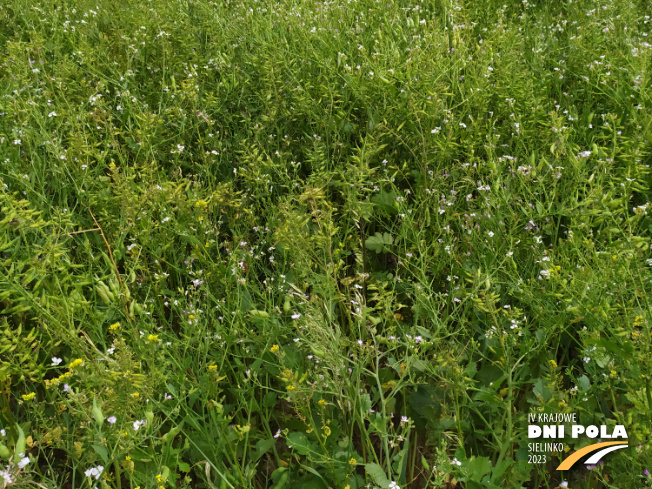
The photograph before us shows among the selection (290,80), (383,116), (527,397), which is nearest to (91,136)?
(290,80)

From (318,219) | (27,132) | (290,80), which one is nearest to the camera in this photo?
(318,219)

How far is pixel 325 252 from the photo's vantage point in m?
1.98

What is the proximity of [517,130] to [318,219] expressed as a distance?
4.42 feet

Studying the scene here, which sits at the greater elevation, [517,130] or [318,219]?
[517,130]

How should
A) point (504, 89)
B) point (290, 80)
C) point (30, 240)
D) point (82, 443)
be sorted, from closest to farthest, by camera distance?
1. point (82, 443)
2. point (30, 240)
3. point (504, 89)
4. point (290, 80)

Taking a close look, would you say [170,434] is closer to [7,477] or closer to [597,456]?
[7,477]

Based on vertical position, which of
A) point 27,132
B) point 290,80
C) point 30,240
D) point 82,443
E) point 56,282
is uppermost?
point 290,80

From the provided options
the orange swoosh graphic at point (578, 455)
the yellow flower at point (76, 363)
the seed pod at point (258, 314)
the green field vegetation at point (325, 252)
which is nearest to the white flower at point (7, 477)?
the green field vegetation at point (325, 252)

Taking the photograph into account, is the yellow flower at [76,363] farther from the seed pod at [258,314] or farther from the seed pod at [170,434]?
the seed pod at [258,314]

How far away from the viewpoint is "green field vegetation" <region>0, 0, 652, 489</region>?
173cm

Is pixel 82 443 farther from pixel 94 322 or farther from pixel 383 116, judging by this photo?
pixel 383 116

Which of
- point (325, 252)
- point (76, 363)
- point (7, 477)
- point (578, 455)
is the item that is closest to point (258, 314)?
point (325, 252)

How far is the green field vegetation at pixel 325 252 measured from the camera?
5.67 feet

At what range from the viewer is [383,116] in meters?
2.81
